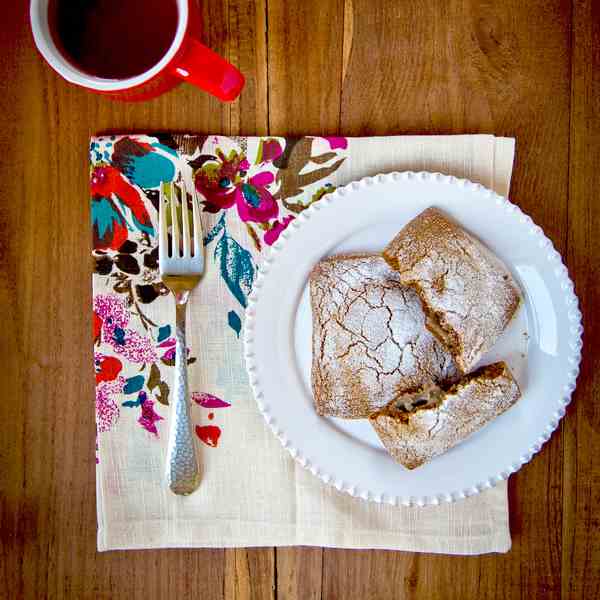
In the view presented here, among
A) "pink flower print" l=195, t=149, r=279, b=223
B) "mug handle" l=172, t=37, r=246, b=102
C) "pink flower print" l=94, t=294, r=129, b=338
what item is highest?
"mug handle" l=172, t=37, r=246, b=102

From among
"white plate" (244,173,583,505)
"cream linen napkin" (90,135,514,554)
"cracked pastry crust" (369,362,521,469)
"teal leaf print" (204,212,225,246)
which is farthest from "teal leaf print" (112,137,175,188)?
"cracked pastry crust" (369,362,521,469)

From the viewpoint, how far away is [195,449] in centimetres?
101

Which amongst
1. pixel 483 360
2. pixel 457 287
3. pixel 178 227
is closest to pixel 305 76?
pixel 178 227

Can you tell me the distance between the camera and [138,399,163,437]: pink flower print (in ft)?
Result: 3.34

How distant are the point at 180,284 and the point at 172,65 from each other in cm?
34

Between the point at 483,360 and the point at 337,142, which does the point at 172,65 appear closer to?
the point at 337,142

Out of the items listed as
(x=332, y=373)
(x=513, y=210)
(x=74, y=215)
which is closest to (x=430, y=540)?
(x=332, y=373)

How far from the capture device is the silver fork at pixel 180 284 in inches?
39.0

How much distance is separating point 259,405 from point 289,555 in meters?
0.28

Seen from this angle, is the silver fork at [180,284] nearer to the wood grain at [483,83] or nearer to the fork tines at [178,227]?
the fork tines at [178,227]

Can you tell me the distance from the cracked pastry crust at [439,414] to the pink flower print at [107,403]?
427 millimetres

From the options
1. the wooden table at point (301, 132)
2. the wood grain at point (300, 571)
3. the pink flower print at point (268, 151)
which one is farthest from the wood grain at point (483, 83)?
the wood grain at point (300, 571)

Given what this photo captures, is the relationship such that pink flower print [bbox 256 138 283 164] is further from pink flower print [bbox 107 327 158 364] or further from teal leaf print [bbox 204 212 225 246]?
pink flower print [bbox 107 327 158 364]

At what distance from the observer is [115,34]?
0.86m
